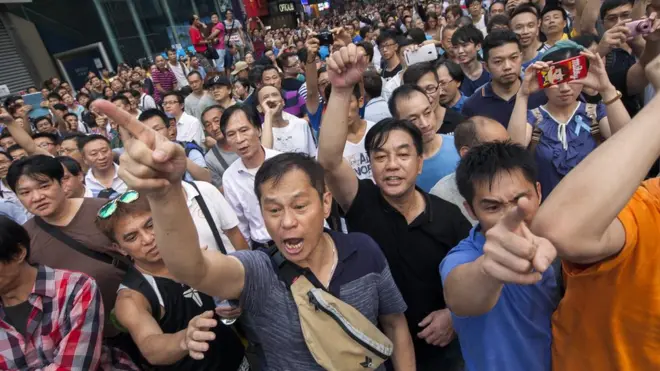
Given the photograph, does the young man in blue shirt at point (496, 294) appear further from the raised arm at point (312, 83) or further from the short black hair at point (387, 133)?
the raised arm at point (312, 83)

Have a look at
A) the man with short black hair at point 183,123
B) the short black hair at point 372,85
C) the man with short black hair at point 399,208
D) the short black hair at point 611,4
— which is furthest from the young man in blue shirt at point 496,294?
the man with short black hair at point 183,123

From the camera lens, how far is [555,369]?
138 cm

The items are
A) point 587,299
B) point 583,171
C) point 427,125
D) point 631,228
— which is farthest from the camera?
point 427,125

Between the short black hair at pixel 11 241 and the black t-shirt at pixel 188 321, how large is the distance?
483 millimetres

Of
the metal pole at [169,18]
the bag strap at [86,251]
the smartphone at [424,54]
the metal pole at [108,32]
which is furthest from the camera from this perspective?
the metal pole at [169,18]

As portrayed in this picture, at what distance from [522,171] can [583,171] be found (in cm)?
58

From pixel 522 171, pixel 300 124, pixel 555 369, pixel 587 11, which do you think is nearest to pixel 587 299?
pixel 555 369

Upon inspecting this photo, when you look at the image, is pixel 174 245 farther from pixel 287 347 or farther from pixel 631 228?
pixel 631 228

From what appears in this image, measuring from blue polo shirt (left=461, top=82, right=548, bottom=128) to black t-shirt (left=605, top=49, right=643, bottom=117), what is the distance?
0.72 meters

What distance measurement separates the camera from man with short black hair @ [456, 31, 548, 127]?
3.15 meters

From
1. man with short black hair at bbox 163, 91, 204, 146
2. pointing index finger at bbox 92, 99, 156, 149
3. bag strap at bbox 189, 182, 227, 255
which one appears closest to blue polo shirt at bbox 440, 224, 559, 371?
pointing index finger at bbox 92, 99, 156, 149

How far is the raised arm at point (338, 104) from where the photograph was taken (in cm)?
185

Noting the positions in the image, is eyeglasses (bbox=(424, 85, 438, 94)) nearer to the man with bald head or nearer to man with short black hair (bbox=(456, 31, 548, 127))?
man with short black hair (bbox=(456, 31, 548, 127))

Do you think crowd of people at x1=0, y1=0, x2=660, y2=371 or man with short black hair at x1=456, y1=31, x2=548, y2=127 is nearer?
crowd of people at x1=0, y1=0, x2=660, y2=371
